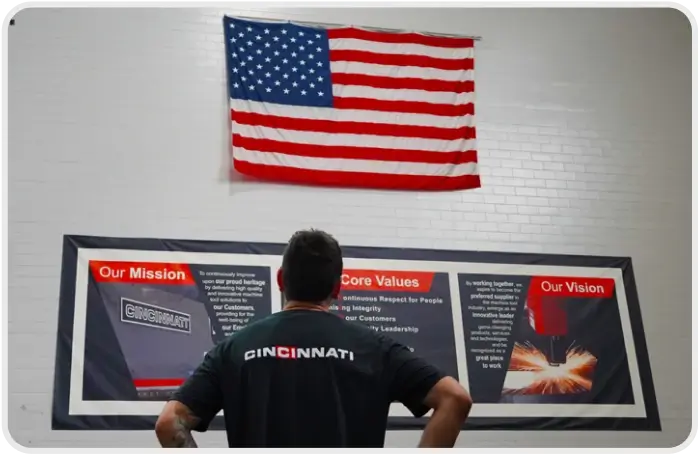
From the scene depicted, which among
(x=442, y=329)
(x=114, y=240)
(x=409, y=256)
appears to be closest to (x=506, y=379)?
(x=442, y=329)

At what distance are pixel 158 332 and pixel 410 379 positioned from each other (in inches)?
116

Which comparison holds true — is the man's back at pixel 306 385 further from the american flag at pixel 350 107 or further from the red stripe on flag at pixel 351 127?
the red stripe on flag at pixel 351 127

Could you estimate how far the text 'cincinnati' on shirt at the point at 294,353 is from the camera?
213cm

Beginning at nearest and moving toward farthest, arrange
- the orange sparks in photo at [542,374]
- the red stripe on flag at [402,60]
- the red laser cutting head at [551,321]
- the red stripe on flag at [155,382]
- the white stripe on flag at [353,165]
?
the red stripe on flag at [155,382], the orange sparks in photo at [542,374], the red laser cutting head at [551,321], the white stripe on flag at [353,165], the red stripe on flag at [402,60]

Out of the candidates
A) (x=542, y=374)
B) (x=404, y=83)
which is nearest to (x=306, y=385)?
(x=542, y=374)

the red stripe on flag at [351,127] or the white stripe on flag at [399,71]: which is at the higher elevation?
the white stripe on flag at [399,71]

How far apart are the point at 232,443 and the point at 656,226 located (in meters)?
4.53

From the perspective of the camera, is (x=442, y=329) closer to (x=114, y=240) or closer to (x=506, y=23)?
(x=114, y=240)

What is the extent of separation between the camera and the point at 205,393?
2168mm

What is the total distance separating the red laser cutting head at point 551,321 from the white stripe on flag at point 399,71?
1.67m

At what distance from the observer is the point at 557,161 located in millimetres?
5902

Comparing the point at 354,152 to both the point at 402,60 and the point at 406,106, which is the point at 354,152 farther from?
the point at 402,60

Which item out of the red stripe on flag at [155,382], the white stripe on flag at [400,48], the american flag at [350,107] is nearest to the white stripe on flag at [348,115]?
the american flag at [350,107]

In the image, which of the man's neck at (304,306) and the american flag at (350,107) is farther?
the american flag at (350,107)
